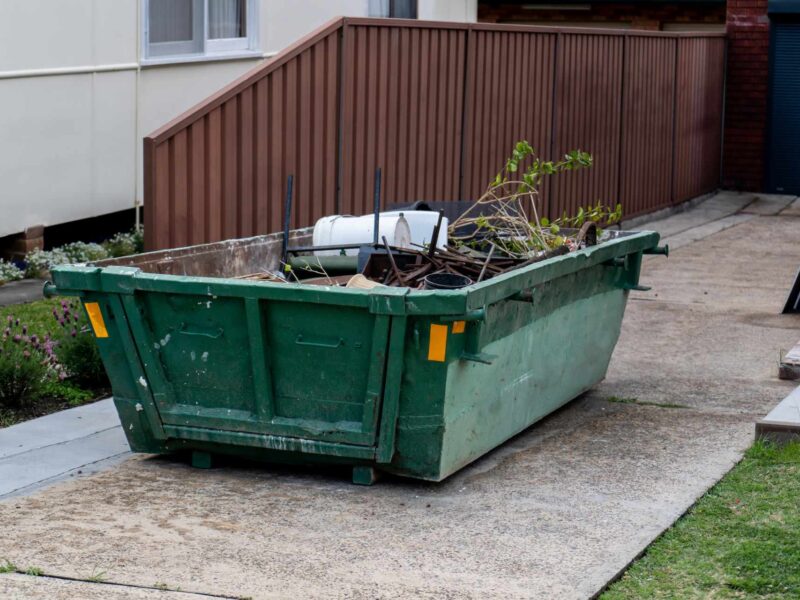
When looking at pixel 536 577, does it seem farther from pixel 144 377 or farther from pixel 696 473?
pixel 144 377

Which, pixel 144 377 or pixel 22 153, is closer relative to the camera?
pixel 144 377

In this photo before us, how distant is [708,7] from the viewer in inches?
821

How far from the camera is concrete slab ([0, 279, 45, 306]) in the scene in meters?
9.73

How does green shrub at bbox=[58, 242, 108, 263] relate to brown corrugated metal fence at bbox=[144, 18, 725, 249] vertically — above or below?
below

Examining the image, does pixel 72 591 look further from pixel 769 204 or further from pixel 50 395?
pixel 769 204

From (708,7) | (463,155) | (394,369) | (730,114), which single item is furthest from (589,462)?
(708,7)

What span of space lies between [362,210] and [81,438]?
400cm

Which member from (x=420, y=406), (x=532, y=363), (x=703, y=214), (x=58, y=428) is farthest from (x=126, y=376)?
(x=703, y=214)

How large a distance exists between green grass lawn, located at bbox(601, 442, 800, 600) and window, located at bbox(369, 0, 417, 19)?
30.9 feet

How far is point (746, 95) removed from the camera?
62.2ft

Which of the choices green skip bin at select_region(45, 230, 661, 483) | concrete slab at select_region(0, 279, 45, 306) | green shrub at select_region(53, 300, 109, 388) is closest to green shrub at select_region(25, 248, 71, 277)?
concrete slab at select_region(0, 279, 45, 306)

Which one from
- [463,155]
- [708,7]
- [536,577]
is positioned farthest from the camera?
[708,7]

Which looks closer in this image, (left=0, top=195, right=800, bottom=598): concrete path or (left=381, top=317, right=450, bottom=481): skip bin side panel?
(left=0, top=195, right=800, bottom=598): concrete path

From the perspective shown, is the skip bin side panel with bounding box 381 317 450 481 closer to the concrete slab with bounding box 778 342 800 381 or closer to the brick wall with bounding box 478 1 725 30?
the concrete slab with bounding box 778 342 800 381
